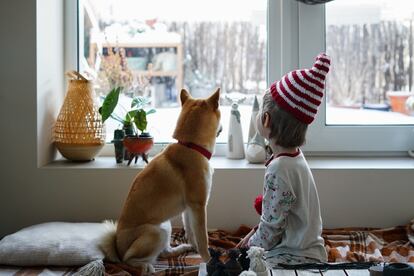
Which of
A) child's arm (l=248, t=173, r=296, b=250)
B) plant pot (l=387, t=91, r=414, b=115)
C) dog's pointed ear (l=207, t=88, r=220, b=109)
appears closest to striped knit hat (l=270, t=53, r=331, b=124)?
child's arm (l=248, t=173, r=296, b=250)

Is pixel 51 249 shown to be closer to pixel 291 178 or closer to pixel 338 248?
pixel 291 178

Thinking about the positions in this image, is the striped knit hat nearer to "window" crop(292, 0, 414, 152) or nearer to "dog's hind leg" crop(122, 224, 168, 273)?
"dog's hind leg" crop(122, 224, 168, 273)

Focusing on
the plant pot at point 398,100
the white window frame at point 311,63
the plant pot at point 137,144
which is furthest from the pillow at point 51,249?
the plant pot at point 398,100

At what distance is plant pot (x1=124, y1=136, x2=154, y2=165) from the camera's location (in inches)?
97.3

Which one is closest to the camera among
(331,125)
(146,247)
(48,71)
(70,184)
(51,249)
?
(146,247)

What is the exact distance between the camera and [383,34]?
2719 mm

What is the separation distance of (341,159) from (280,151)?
918mm

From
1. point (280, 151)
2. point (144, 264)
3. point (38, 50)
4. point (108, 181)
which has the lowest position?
point (144, 264)

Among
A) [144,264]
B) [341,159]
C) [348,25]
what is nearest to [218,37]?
[348,25]

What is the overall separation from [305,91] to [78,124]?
115cm

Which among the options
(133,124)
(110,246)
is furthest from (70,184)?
(110,246)

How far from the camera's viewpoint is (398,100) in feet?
9.00

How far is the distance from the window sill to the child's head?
2.15ft

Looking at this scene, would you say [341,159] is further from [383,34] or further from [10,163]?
[10,163]
